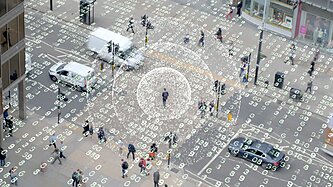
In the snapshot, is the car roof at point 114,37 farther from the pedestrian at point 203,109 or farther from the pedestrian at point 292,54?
the pedestrian at point 292,54

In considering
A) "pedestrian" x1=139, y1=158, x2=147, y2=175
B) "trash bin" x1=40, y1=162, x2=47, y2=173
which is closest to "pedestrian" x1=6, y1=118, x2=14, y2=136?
"trash bin" x1=40, y1=162, x2=47, y2=173

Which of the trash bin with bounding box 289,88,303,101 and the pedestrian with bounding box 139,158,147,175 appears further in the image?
the trash bin with bounding box 289,88,303,101

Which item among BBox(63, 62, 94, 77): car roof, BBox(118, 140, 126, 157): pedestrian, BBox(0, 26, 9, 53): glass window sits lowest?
BBox(118, 140, 126, 157): pedestrian

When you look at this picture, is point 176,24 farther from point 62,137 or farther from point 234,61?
point 62,137

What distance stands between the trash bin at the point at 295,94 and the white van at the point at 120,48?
1181cm

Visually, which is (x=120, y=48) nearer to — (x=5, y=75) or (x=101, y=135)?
(x=101, y=135)

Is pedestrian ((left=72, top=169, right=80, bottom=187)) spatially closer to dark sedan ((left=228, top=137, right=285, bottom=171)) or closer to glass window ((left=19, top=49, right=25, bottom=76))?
glass window ((left=19, top=49, right=25, bottom=76))

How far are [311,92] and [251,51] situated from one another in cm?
728

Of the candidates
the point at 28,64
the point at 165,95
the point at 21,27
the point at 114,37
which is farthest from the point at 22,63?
the point at 114,37

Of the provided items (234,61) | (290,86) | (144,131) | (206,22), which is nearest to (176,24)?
(206,22)

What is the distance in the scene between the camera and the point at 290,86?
7169 cm

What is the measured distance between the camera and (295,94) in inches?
2746

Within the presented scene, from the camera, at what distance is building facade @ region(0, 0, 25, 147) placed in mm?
59625

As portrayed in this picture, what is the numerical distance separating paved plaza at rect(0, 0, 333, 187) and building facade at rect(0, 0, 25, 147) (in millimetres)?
4207
